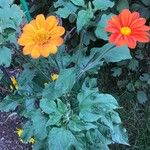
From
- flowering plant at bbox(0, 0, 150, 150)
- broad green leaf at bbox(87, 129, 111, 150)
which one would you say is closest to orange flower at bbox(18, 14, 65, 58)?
flowering plant at bbox(0, 0, 150, 150)

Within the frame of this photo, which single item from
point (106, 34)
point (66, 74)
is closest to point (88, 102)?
point (66, 74)

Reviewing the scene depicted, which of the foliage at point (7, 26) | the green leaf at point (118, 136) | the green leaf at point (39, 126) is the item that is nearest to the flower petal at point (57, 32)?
the foliage at point (7, 26)

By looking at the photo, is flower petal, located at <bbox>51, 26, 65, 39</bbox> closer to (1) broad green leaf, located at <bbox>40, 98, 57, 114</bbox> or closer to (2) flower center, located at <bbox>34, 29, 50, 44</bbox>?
(2) flower center, located at <bbox>34, 29, 50, 44</bbox>

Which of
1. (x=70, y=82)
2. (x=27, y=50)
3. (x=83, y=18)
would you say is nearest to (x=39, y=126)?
(x=70, y=82)

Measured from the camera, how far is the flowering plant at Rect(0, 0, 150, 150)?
5.94 feet

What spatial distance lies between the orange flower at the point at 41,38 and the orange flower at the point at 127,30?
0.65 ft

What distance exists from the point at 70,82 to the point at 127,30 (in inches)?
13.0

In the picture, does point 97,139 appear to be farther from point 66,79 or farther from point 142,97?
point 142,97

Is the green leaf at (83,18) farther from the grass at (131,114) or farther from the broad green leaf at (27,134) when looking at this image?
the grass at (131,114)

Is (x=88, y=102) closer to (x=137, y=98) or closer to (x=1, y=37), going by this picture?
(x=1, y=37)

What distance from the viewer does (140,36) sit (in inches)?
69.3

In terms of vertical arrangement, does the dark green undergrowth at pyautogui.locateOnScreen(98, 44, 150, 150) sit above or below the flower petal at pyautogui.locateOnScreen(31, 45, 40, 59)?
below

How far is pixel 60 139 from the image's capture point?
1.90m

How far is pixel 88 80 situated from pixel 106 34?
0.31 m
